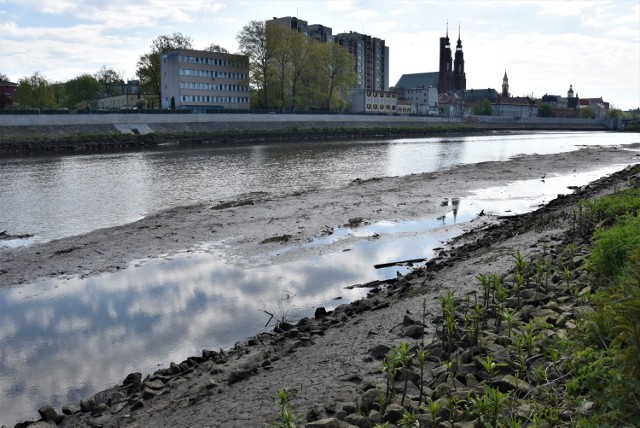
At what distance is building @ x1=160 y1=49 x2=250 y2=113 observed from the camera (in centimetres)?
11044

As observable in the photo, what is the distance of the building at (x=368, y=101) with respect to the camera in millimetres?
161875

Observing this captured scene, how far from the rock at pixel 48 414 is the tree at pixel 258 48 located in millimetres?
107486

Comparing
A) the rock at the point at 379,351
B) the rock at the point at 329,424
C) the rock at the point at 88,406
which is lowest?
the rock at the point at 88,406

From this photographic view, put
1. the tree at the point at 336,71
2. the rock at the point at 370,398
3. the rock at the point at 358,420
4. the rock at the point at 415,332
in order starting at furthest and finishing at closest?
the tree at the point at 336,71 < the rock at the point at 415,332 < the rock at the point at 370,398 < the rock at the point at 358,420

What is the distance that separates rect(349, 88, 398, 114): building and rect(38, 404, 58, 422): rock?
152855mm

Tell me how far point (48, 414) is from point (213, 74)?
116 meters

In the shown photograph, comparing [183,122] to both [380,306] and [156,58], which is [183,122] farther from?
[380,306]

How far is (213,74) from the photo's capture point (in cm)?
11700

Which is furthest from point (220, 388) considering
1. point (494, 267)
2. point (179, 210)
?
point (179, 210)

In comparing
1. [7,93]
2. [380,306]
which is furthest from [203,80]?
[380,306]

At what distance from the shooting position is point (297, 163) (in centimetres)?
4831

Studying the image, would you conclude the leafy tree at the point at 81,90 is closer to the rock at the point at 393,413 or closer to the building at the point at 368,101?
the building at the point at 368,101

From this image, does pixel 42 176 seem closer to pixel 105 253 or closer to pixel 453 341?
pixel 105 253

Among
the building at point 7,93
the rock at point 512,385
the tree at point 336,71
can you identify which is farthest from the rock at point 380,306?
the building at point 7,93
